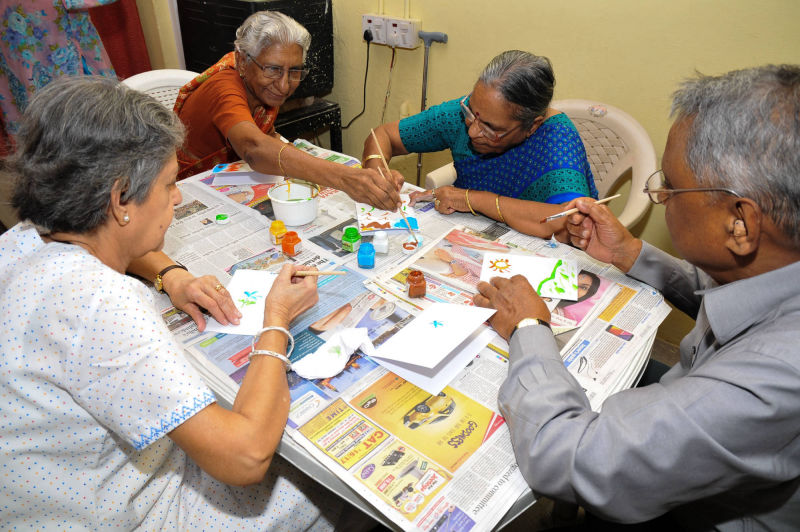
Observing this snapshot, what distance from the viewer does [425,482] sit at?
83 centimetres

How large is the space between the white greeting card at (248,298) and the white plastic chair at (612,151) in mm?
978

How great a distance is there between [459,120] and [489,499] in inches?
60.2

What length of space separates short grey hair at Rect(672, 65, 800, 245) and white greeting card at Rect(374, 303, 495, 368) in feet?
1.79

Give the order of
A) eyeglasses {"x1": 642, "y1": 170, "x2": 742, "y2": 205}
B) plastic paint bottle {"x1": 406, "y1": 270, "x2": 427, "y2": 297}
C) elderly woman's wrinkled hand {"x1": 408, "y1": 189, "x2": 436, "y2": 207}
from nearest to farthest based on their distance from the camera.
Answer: eyeglasses {"x1": 642, "y1": 170, "x2": 742, "y2": 205}, plastic paint bottle {"x1": 406, "y1": 270, "x2": 427, "y2": 297}, elderly woman's wrinkled hand {"x1": 408, "y1": 189, "x2": 436, "y2": 207}

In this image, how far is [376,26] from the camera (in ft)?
9.42

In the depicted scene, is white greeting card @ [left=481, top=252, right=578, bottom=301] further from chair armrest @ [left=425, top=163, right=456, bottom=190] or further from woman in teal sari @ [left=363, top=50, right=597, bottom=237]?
chair armrest @ [left=425, top=163, right=456, bottom=190]

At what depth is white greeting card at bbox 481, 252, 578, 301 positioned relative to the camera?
1295 mm

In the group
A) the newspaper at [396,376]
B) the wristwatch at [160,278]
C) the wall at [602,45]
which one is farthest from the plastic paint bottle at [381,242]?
the wall at [602,45]

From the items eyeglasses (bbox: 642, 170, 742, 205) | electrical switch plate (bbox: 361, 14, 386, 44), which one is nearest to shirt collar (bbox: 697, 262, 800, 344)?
eyeglasses (bbox: 642, 170, 742, 205)

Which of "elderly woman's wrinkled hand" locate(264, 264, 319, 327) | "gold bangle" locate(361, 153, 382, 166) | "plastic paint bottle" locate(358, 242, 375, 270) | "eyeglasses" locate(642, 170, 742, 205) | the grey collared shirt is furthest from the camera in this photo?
"gold bangle" locate(361, 153, 382, 166)

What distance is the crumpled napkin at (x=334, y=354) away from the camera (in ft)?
3.33

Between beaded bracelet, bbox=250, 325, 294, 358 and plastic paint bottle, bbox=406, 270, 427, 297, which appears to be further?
plastic paint bottle, bbox=406, 270, 427, 297

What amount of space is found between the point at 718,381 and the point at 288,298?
2.82 ft

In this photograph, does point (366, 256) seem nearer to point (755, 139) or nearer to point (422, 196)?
point (422, 196)
